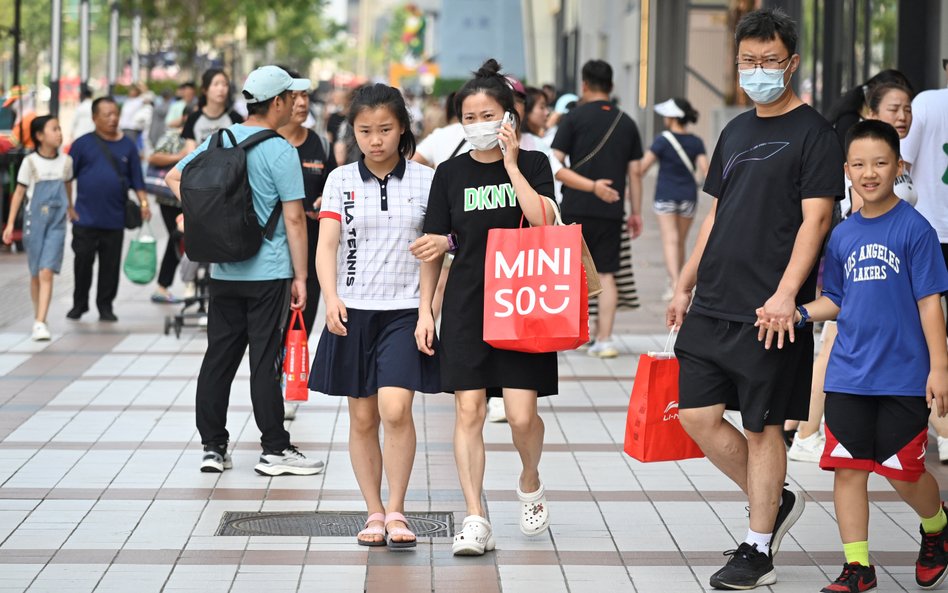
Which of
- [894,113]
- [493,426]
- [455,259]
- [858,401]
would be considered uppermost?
[894,113]

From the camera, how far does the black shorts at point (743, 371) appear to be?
525 cm

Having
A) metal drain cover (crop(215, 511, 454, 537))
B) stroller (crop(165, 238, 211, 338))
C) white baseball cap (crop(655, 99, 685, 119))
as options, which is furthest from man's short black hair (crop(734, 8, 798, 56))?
white baseball cap (crop(655, 99, 685, 119))

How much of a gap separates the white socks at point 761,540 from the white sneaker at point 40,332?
7.30 meters

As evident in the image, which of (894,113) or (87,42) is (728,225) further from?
(87,42)

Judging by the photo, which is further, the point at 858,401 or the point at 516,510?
the point at 516,510

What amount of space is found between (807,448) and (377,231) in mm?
2942

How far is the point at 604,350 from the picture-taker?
11.1m

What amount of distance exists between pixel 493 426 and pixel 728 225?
11.7 feet

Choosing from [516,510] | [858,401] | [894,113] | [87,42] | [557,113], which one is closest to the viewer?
[858,401]

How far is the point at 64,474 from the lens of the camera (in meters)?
7.15

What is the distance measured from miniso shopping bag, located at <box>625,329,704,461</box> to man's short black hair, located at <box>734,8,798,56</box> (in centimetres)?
116

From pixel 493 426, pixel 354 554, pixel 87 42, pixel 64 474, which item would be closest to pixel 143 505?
pixel 64 474

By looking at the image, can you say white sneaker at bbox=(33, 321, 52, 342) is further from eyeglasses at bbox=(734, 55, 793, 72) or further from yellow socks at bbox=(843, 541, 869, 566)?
yellow socks at bbox=(843, 541, 869, 566)

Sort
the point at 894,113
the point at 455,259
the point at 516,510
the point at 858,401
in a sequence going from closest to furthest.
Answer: the point at 858,401 < the point at 455,259 < the point at 516,510 < the point at 894,113
